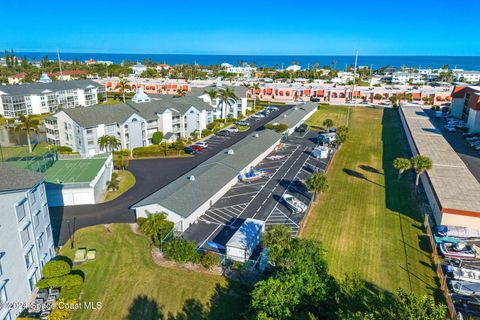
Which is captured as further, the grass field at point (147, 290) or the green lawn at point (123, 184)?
the green lawn at point (123, 184)

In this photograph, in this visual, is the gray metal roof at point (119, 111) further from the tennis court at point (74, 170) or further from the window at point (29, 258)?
the window at point (29, 258)

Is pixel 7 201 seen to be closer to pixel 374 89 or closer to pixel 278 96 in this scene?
pixel 278 96

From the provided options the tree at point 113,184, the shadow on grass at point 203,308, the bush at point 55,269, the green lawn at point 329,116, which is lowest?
the shadow on grass at point 203,308

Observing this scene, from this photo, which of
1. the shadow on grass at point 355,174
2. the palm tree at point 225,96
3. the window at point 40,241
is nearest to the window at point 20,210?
the window at point 40,241

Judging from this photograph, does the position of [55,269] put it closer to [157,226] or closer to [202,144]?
[157,226]

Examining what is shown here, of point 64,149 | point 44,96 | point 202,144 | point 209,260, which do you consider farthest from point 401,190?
point 44,96
